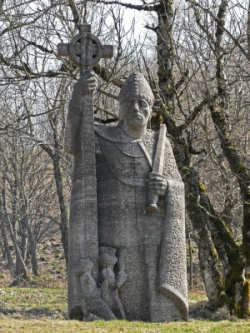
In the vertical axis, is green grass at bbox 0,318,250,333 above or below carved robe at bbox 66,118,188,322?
below

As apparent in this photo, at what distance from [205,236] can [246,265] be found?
105cm

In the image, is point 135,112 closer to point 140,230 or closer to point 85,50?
point 85,50

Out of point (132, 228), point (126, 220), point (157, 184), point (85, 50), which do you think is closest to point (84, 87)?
point (85, 50)

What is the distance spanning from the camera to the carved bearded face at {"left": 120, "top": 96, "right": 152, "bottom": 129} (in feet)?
32.0

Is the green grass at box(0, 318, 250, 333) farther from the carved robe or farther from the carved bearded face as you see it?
the carved bearded face

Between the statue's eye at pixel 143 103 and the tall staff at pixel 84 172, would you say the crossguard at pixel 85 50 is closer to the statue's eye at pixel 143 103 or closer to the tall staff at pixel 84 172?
the tall staff at pixel 84 172

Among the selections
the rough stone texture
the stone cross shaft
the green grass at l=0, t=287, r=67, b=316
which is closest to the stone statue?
the rough stone texture

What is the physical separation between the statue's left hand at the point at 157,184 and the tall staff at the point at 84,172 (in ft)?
2.50

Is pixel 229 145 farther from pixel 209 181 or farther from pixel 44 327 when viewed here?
pixel 209 181

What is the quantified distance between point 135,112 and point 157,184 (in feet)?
3.52

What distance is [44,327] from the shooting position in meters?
8.51

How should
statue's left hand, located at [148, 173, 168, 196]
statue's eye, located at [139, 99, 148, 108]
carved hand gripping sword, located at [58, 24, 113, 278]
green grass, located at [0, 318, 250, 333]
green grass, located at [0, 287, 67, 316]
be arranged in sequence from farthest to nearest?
green grass, located at [0, 287, 67, 316], statue's eye, located at [139, 99, 148, 108], statue's left hand, located at [148, 173, 168, 196], carved hand gripping sword, located at [58, 24, 113, 278], green grass, located at [0, 318, 250, 333]

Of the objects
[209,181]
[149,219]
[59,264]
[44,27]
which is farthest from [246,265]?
[59,264]

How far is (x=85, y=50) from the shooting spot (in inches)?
384
